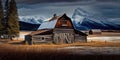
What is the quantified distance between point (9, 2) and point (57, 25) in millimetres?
21451

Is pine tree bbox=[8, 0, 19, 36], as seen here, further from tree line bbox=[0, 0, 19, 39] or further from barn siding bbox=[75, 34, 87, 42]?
barn siding bbox=[75, 34, 87, 42]

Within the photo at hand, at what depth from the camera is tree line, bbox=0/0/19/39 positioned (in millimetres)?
81062

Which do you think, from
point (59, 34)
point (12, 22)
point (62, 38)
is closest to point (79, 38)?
point (62, 38)

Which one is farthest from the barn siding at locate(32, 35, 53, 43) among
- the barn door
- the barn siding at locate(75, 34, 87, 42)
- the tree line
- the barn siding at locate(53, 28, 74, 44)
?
the tree line

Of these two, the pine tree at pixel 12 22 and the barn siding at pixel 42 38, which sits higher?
the pine tree at pixel 12 22

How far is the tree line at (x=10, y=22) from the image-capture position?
8106cm

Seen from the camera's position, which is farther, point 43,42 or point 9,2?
point 9,2

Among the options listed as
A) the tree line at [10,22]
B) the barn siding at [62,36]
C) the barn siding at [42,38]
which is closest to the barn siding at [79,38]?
the barn siding at [62,36]

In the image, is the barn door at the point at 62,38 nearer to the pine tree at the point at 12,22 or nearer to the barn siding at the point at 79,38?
the barn siding at the point at 79,38

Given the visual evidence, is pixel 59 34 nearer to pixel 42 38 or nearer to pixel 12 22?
pixel 42 38

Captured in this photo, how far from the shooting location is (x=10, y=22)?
81.5 metres

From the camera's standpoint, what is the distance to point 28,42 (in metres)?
63.8
